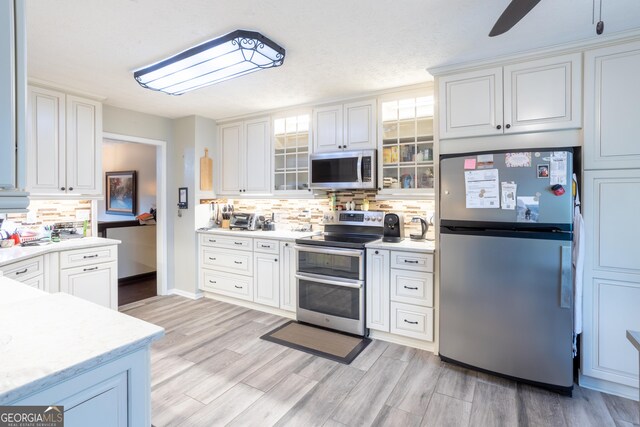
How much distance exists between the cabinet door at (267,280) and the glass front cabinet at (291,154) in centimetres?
82

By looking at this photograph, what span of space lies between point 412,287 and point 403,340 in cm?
53

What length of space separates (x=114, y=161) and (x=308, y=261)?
4.92 metres

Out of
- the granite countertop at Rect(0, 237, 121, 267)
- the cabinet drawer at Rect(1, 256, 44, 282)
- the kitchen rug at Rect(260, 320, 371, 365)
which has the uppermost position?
the granite countertop at Rect(0, 237, 121, 267)

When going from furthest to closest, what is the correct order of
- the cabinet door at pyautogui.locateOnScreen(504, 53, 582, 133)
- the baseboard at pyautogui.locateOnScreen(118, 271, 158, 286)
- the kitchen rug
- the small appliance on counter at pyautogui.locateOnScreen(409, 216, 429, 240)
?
1. the baseboard at pyautogui.locateOnScreen(118, 271, 158, 286)
2. the small appliance on counter at pyautogui.locateOnScreen(409, 216, 429, 240)
3. the kitchen rug
4. the cabinet door at pyautogui.locateOnScreen(504, 53, 582, 133)

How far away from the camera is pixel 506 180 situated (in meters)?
2.26

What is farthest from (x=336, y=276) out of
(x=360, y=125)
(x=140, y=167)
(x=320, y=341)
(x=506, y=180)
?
(x=140, y=167)

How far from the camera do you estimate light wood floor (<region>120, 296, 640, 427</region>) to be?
1.95 metres

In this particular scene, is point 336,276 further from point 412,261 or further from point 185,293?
point 185,293

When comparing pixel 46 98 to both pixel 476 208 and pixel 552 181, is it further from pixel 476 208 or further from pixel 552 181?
pixel 552 181

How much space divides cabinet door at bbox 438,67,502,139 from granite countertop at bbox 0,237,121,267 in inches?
133

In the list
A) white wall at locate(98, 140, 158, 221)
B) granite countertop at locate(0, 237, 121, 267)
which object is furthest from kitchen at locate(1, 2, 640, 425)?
white wall at locate(98, 140, 158, 221)

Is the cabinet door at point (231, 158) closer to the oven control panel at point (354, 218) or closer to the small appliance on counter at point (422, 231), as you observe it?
the oven control panel at point (354, 218)

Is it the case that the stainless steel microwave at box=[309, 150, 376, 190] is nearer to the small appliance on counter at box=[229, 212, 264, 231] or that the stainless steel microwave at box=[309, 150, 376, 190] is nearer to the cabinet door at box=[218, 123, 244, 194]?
the small appliance on counter at box=[229, 212, 264, 231]

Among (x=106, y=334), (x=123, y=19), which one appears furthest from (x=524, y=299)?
(x=123, y=19)
